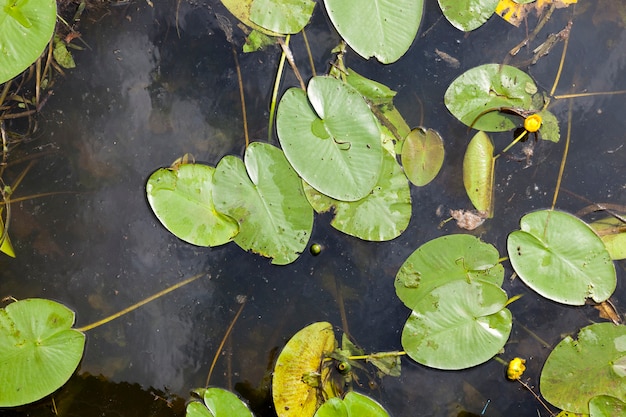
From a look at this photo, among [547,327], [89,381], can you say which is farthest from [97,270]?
[547,327]

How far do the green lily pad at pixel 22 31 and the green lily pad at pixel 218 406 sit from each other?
157 cm

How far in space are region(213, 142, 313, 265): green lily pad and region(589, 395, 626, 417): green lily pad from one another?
1442 mm

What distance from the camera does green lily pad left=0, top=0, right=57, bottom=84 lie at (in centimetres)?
232

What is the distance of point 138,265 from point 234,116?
2.57 feet

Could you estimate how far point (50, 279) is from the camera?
8.30 ft

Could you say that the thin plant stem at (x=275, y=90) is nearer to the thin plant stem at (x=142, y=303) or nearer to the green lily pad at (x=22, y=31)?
the thin plant stem at (x=142, y=303)

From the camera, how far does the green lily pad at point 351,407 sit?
2.40 m

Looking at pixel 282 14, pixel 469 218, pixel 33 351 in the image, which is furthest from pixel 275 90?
pixel 33 351

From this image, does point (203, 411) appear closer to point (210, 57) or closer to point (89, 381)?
point (89, 381)

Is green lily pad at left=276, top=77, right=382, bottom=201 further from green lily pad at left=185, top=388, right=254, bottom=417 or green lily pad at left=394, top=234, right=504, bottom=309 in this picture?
green lily pad at left=185, top=388, right=254, bottom=417

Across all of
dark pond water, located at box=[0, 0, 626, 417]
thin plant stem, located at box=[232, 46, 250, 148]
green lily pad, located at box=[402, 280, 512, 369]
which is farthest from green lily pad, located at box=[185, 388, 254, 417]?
thin plant stem, located at box=[232, 46, 250, 148]

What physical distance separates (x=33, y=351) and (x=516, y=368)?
204cm

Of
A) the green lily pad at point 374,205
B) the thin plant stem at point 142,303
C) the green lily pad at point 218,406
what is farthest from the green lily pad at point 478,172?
the green lily pad at point 218,406

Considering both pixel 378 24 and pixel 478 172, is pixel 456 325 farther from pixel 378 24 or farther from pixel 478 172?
pixel 378 24
